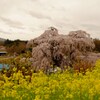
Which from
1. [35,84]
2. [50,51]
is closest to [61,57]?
[50,51]

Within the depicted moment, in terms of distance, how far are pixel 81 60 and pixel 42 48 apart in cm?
180

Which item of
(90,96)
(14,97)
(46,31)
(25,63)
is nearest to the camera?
(90,96)

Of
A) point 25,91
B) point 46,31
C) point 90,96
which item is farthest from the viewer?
point 46,31

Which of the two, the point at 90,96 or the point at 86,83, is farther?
the point at 86,83

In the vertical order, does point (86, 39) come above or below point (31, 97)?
above

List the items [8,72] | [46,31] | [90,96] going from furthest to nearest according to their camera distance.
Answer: [46,31]
[8,72]
[90,96]

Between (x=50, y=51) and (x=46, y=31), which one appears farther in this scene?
(x=46, y=31)

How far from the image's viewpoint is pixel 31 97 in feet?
32.3

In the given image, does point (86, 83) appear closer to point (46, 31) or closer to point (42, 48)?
point (42, 48)

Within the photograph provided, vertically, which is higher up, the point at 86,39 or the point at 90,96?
the point at 86,39

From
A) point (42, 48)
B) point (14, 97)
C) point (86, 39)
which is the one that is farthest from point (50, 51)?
point (14, 97)

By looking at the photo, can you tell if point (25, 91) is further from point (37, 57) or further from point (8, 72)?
point (37, 57)

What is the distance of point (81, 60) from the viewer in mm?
19594

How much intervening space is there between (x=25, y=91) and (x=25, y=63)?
8694mm
